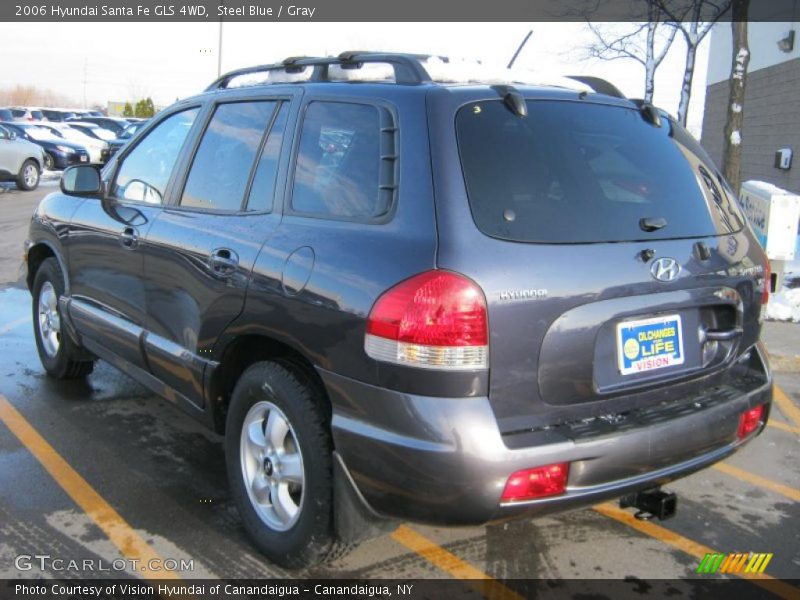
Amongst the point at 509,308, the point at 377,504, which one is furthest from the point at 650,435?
the point at 377,504

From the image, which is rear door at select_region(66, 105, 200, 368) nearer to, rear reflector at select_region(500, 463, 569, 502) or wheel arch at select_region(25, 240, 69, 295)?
wheel arch at select_region(25, 240, 69, 295)

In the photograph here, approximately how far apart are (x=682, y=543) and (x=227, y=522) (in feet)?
6.72

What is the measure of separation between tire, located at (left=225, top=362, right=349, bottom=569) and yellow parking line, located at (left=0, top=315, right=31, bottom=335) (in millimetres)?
4199

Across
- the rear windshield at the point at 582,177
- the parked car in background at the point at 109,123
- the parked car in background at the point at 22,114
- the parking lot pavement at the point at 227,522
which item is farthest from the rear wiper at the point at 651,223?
the parked car in background at the point at 22,114

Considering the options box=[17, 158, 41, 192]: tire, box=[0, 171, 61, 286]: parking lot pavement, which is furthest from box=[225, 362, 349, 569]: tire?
box=[17, 158, 41, 192]: tire

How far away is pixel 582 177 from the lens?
2.85 meters

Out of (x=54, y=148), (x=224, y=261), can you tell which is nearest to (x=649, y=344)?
(x=224, y=261)

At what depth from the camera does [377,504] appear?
2.61 meters

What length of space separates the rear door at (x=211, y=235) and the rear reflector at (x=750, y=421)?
6.62 ft

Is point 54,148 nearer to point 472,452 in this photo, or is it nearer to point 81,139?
point 81,139

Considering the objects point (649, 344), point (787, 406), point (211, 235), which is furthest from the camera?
point (787, 406)

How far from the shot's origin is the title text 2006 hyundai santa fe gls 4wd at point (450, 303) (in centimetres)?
247

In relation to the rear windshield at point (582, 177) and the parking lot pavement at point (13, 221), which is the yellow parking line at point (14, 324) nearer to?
the parking lot pavement at point (13, 221)

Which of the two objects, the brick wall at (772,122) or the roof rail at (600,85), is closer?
the roof rail at (600,85)
